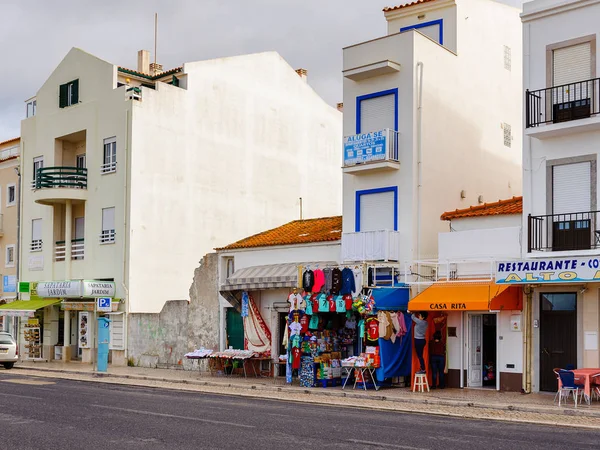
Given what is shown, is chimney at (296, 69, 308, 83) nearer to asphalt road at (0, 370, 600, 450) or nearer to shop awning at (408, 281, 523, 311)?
shop awning at (408, 281, 523, 311)

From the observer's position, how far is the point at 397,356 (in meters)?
23.6

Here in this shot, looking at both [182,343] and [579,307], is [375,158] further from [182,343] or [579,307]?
[182,343]

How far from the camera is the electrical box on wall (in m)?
22.5

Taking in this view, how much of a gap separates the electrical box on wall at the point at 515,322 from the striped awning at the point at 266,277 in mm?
6187

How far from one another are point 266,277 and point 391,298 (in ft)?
16.4

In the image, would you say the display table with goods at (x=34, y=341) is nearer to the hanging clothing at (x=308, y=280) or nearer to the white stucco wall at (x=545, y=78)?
the hanging clothing at (x=308, y=280)

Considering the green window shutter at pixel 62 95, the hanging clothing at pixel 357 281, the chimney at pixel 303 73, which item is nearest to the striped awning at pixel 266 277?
the hanging clothing at pixel 357 281

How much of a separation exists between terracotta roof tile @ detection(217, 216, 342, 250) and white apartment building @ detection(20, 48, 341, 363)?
591cm

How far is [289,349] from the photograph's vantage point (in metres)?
24.8

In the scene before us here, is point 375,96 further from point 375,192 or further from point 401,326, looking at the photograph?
point 401,326

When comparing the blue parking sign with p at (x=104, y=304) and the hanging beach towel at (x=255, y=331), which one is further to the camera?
the blue parking sign with p at (x=104, y=304)

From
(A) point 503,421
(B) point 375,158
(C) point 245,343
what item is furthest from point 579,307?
(C) point 245,343

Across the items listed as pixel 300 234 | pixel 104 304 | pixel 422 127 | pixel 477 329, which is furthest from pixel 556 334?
pixel 104 304

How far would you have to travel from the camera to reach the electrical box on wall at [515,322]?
22.5 meters
